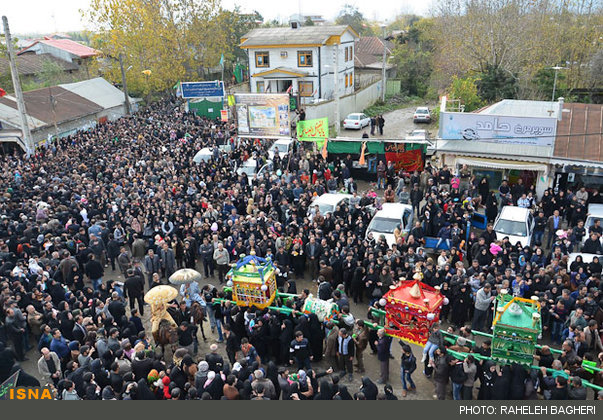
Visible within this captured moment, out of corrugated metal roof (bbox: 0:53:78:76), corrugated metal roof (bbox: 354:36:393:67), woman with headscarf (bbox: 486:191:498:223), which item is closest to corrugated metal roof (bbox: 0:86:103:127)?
corrugated metal roof (bbox: 0:53:78:76)

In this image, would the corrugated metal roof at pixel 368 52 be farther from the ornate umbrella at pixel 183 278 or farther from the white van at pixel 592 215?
the ornate umbrella at pixel 183 278

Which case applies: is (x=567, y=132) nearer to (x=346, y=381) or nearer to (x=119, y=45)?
(x=346, y=381)

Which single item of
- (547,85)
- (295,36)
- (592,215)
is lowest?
(592,215)

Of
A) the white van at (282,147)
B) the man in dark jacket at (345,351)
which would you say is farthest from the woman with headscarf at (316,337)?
the white van at (282,147)

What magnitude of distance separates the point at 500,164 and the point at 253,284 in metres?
11.9

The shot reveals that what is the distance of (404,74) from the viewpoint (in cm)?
4700

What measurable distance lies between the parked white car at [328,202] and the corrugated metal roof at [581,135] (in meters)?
7.84

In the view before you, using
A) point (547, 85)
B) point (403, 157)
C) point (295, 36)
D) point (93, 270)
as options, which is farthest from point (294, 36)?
point (93, 270)

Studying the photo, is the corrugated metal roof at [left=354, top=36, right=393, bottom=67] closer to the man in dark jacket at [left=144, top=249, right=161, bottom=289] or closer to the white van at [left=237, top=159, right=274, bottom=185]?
the white van at [left=237, top=159, right=274, bottom=185]

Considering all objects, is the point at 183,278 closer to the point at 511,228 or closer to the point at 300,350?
the point at 300,350

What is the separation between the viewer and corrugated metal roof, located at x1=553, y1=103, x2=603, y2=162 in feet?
56.7

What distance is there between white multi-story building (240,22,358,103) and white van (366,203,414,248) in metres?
23.4

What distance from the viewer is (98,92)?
39.0 m

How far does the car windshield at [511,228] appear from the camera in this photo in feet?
47.4
